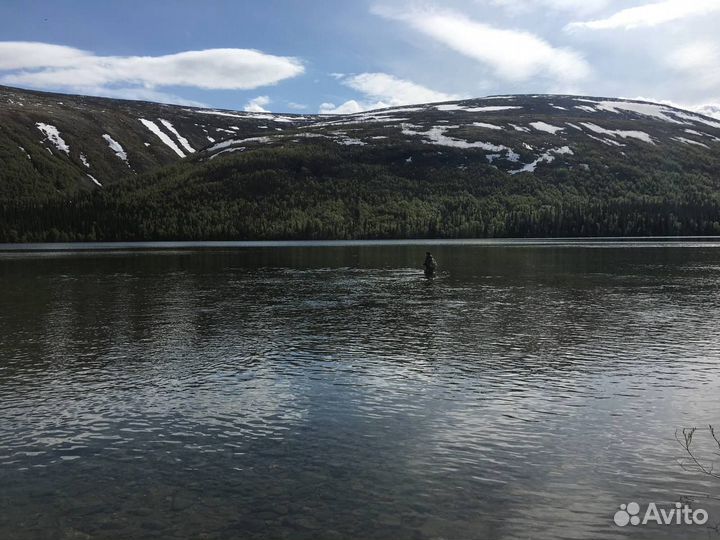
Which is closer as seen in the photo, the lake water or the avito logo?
the avito logo

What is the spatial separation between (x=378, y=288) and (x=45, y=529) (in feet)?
165

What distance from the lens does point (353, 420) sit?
68.4ft

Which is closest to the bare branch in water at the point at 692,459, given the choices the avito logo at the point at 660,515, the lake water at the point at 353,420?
the lake water at the point at 353,420

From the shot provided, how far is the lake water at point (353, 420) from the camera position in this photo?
14.2m

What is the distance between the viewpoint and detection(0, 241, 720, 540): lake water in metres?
14.2

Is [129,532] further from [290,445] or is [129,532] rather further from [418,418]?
[418,418]

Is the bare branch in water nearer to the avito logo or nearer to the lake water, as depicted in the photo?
the lake water

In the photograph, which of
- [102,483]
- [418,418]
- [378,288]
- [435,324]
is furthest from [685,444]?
[378,288]

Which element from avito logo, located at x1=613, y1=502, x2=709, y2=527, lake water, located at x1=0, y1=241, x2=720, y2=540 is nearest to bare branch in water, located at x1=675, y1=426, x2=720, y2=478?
lake water, located at x1=0, y1=241, x2=720, y2=540

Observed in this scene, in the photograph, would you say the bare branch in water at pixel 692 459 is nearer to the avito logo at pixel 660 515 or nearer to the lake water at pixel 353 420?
the lake water at pixel 353 420

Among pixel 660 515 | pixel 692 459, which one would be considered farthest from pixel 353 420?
pixel 692 459

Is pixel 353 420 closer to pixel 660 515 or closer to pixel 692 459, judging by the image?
pixel 660 515

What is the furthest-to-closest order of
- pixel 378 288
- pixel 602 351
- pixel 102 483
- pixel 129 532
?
pixel 378 288
pixel 602 351
pixel 102 483
pixel 129 532

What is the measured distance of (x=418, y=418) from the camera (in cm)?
2094
